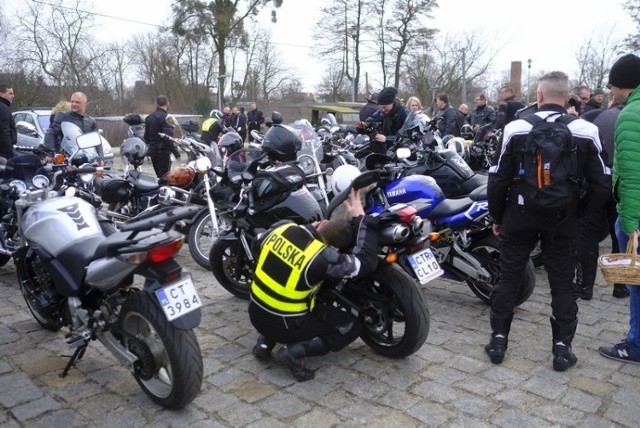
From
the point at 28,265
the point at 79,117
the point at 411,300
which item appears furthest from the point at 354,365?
the point at 79,117

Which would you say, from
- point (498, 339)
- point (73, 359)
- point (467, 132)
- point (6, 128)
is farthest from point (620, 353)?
point (467, 132)

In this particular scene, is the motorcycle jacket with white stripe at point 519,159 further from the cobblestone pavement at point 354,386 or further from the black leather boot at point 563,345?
the cobblestone pavement at point 354,386

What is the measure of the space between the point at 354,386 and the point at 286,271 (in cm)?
82

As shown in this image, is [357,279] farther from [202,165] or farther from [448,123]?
[448,123]

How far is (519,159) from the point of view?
343 cm

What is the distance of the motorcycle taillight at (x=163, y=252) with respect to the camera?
9.30 feet

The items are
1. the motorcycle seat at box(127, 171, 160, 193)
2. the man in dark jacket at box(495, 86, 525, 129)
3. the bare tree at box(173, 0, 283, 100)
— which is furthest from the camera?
the bare tree at box(173, 0, 283, 100)

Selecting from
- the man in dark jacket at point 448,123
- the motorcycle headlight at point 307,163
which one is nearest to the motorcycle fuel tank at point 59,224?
the motorcycle headlight at point 307,163

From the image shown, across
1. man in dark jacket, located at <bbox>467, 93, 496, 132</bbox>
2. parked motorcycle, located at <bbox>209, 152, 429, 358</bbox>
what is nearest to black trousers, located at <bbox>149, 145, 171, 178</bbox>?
parked motorcycle, located at <bbox>209, 152, 429, 358</bbox>

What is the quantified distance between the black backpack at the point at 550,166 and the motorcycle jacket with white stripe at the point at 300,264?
3.20 ft

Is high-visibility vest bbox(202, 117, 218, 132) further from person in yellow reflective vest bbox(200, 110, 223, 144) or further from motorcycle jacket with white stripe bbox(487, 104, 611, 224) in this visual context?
motorcycle jacket with white stripe bbox(487, 104, 611, 224)

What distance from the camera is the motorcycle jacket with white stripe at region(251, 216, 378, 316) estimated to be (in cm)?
320

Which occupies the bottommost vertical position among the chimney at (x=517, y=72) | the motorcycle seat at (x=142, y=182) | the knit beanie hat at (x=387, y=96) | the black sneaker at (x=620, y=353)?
the black sneaker at (x=620, y=353)

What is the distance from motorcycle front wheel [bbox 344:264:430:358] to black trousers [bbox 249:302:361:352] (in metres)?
0.17
